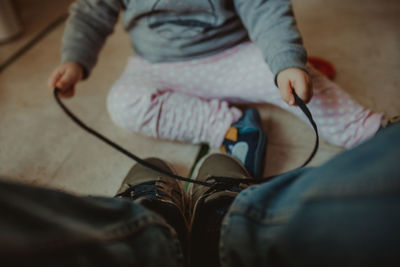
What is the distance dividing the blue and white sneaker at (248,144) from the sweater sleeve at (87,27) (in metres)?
0.36

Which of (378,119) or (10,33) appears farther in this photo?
(10,33)

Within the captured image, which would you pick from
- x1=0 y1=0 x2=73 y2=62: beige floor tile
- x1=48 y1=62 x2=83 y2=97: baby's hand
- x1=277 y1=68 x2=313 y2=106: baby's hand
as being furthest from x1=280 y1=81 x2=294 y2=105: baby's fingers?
x1=0 y1=0 x2=73 y2=62: beige floor tile

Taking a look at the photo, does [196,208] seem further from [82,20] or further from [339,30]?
[339,30]

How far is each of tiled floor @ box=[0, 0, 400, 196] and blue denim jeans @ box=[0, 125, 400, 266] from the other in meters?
0.31

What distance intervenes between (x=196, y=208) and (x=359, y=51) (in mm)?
712

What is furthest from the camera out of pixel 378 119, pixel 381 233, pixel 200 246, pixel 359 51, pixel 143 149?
pixel 359 51

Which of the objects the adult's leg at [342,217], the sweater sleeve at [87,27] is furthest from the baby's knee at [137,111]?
the adult's leg at [342,217]

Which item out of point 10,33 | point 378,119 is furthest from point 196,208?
point 10,33

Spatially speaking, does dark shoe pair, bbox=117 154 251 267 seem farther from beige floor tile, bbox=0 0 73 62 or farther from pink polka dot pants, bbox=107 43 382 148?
beige floor tile, bbox=0 0 73 62

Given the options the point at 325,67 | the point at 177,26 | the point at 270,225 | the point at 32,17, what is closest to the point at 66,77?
the point at 177,26

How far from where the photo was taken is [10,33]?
1025 mm

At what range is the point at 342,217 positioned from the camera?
8.4 inches

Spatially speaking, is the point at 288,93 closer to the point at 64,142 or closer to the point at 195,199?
the point at 195,199

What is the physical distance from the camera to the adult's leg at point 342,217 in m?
0.20
